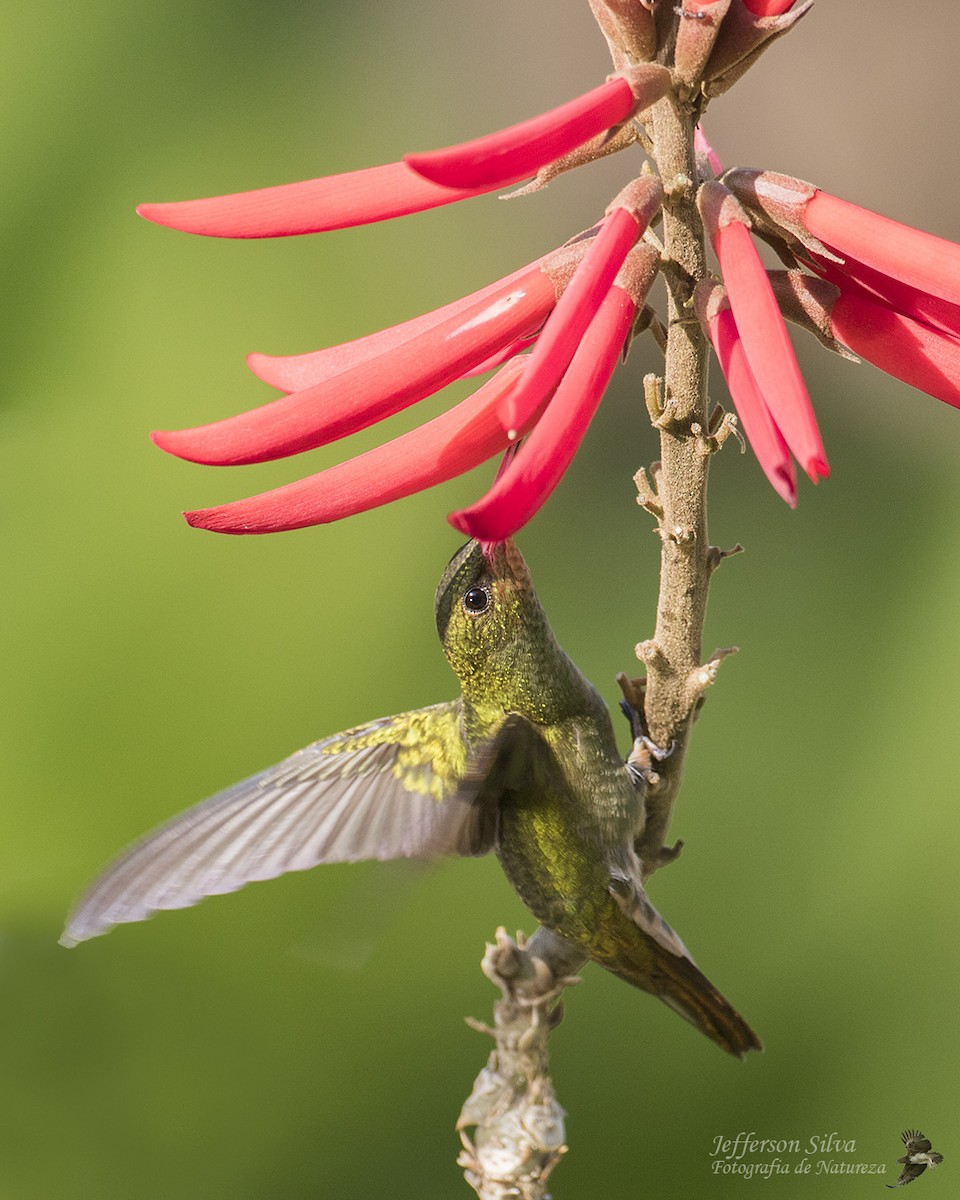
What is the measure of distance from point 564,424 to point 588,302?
82mm

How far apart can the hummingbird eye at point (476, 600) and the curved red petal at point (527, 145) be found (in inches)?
17.5

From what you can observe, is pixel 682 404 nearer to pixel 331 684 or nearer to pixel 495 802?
pixel 495 802

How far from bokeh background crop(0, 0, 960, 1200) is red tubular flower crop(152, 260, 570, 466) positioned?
86 centimetres

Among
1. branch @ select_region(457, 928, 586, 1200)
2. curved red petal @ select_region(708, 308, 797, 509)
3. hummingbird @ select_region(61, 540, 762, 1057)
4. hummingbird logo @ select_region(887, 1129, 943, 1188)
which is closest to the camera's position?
curved red petal @ select_region(708, 308, 797, 509)

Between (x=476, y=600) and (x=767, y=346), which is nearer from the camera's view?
(x=767, y=346)

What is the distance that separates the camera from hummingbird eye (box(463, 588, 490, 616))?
103 centimetres

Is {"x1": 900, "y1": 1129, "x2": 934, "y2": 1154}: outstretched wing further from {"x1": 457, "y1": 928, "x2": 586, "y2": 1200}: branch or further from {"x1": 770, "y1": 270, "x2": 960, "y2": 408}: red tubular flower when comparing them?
{"x1": 770, "y1": 270, "x2": 960, "y2": 408}: red tubular flower

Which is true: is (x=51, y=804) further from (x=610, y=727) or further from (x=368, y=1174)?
(x=610, y=727)

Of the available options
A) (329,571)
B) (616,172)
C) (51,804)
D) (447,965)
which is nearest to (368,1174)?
(447,965)

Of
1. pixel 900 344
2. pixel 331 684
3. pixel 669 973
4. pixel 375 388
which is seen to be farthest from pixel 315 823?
pixel 331 684

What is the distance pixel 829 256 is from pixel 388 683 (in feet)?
3.83

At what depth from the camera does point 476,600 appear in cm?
103

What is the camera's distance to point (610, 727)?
3.67ft

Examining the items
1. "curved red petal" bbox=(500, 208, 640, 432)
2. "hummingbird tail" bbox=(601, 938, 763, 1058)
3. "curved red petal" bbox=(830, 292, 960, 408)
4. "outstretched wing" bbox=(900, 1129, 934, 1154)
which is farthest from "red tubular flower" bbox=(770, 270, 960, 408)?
"outstretched wing" bbox=(900, 1129, 934, 1154)
